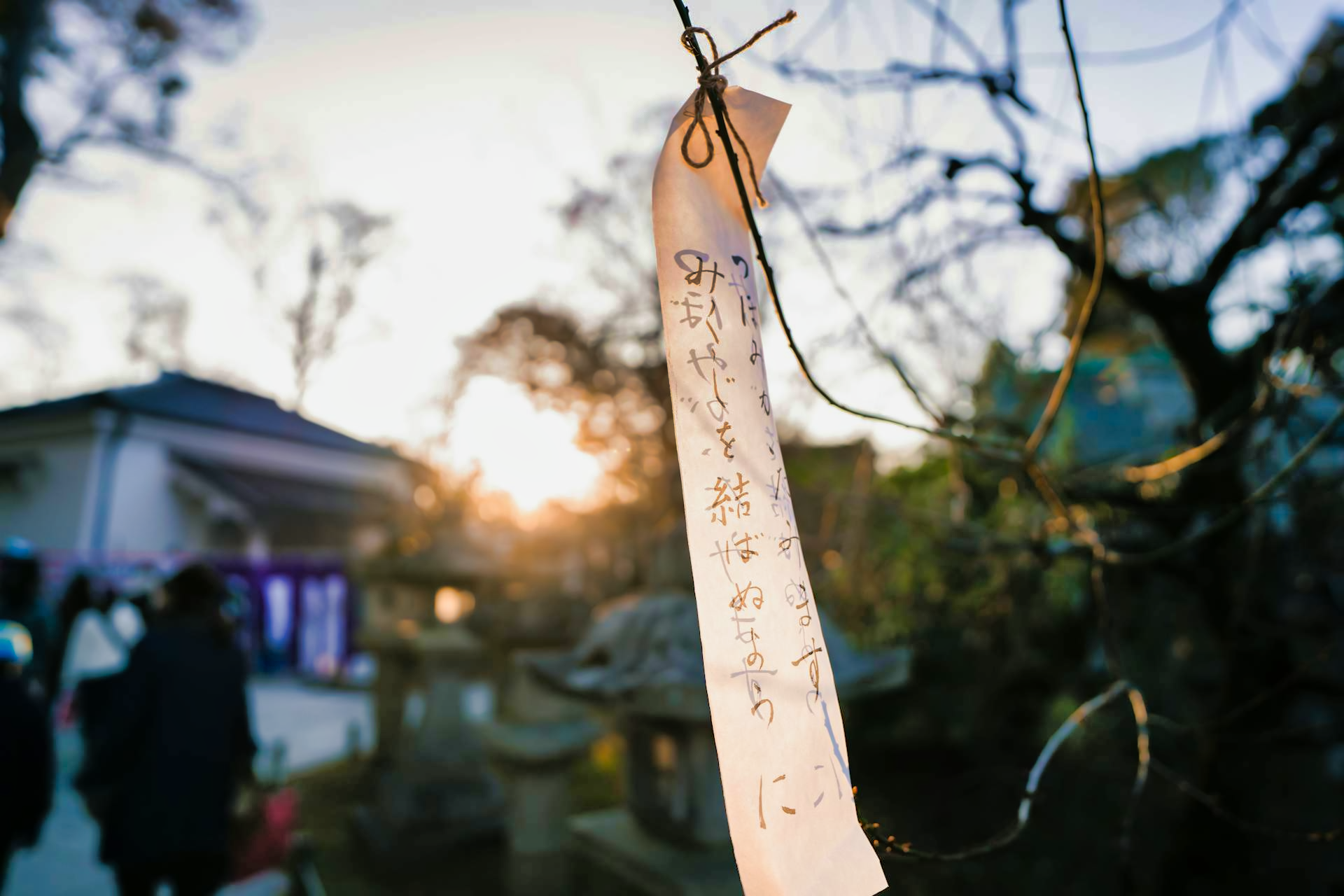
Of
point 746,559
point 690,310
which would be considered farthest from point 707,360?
point 746,559

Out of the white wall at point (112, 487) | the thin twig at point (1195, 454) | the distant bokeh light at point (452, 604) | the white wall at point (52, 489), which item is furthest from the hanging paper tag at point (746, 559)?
the white wall at point (52, 489)

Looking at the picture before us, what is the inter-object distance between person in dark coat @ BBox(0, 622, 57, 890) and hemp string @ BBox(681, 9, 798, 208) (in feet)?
10.4

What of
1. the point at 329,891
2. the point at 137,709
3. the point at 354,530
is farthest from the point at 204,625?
the point at 354,530

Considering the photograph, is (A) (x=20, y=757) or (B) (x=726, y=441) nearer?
(B) (x=726, y=441)

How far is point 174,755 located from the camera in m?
2.63

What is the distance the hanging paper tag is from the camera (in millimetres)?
865

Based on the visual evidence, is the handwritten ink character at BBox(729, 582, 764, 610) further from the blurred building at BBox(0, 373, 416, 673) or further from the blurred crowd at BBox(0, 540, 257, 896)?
the blurred building at BBox(0, 373, 416, 673)

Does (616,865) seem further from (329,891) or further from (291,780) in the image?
(291,780)

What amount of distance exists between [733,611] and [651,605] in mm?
2185

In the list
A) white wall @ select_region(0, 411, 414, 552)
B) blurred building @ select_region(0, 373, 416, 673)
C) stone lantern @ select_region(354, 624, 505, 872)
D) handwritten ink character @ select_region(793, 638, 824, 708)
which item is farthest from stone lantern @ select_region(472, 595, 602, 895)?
white wall @ select_region(0, 411, 414, 552)

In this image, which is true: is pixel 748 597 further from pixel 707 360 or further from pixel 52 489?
pixel 52 489

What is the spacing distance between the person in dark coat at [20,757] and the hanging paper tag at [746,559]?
3.08 meters

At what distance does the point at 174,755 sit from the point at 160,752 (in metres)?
0.05

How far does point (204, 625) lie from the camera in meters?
2.83
